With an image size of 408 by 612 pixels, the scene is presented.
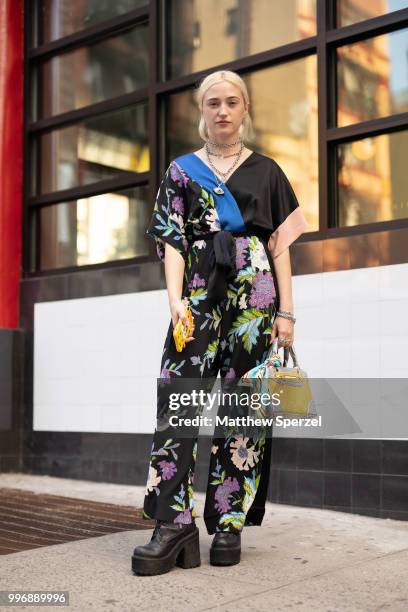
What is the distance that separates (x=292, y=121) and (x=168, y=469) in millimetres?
3185

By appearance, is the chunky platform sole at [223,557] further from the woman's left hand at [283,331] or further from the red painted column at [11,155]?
the red painted column at [11,155]

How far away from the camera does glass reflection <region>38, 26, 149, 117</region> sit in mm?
7094

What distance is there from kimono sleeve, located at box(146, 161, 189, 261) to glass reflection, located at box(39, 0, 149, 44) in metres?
3.81

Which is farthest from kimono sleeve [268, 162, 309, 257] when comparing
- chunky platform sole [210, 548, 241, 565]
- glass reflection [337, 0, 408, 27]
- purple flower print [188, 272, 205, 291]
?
glass reflection [337, 0, 408, 27]

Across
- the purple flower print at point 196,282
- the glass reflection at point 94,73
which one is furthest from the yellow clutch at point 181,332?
the glass reflection at point 94,73

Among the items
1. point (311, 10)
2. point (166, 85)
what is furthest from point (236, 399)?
point (166, 85)

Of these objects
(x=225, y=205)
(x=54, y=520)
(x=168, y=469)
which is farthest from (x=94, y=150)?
(x=168, y=469)

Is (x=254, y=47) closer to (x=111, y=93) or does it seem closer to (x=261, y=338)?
(x=111, y=93)

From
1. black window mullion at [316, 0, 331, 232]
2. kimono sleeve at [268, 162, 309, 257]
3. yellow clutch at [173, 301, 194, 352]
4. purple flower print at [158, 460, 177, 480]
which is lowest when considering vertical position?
purple flower print at [158, 460, 177, 480]

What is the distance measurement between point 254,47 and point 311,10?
0.52 metres

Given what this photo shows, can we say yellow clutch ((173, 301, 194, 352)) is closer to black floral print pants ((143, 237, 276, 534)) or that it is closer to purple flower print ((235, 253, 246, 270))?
black floral print pants ((143, 237, 276, 534))

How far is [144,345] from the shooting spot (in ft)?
21.4

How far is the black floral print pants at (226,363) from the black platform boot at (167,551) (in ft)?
0.25

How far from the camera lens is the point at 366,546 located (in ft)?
13.7
